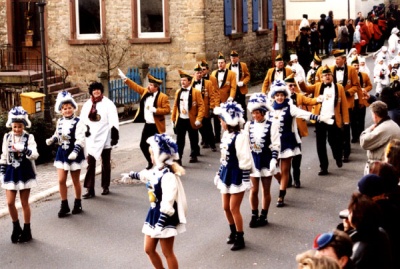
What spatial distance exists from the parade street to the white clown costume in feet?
2.75

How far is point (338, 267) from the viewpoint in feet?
18.5

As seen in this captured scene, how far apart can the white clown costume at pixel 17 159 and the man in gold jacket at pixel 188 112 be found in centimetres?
545

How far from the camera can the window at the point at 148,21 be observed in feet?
88.8

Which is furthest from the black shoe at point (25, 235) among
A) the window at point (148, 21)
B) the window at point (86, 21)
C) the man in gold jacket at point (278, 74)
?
the window at point (86, 21)

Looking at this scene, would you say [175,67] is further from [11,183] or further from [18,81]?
[11,183]

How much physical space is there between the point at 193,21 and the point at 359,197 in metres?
20.2

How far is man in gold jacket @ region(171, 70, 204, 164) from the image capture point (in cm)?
1705

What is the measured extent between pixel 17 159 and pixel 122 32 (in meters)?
15.9

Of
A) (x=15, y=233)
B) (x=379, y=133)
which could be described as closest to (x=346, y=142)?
(x=379, y=133)

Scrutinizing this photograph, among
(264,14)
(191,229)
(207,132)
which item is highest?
(264,14)

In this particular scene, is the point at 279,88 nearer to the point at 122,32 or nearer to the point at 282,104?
the point at 282,104

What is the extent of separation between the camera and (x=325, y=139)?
15.8 meters

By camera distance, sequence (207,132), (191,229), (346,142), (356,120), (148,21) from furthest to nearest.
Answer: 1. (148,21)
2. (356,120)
3. (207,132)
4. (346,142)
5. (191,229)

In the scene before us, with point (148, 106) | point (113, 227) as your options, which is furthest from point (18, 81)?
point (113, 227)
